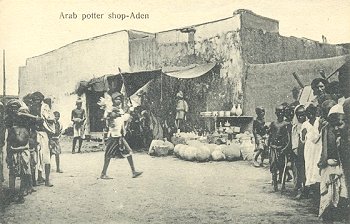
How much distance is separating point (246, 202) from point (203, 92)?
4194 millimetres

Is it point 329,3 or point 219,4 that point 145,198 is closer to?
point 219,4

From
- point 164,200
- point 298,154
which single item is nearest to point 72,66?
point 164,200

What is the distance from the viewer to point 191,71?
768 cm

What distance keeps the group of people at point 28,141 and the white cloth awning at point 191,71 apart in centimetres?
288

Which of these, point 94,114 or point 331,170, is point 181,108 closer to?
point 94,114

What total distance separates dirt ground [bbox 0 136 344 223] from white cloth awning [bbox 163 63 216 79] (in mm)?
2343

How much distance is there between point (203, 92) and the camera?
26.0 feet

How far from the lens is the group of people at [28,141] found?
397 cm

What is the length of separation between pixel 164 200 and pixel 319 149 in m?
1.50

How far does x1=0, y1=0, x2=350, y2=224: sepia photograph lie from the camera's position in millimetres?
3697

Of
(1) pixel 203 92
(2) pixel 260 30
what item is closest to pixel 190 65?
(1) pixel 203 92

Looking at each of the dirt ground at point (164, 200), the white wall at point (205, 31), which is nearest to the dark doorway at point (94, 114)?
the white wall at point (205, 31)

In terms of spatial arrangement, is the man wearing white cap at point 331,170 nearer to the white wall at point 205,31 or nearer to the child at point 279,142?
the child at point 279,142

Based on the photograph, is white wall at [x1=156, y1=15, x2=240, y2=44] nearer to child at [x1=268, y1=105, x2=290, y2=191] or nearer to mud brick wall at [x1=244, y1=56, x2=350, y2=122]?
mud brick wall at [x1=244, y1=56, x2=350, y2=122]
